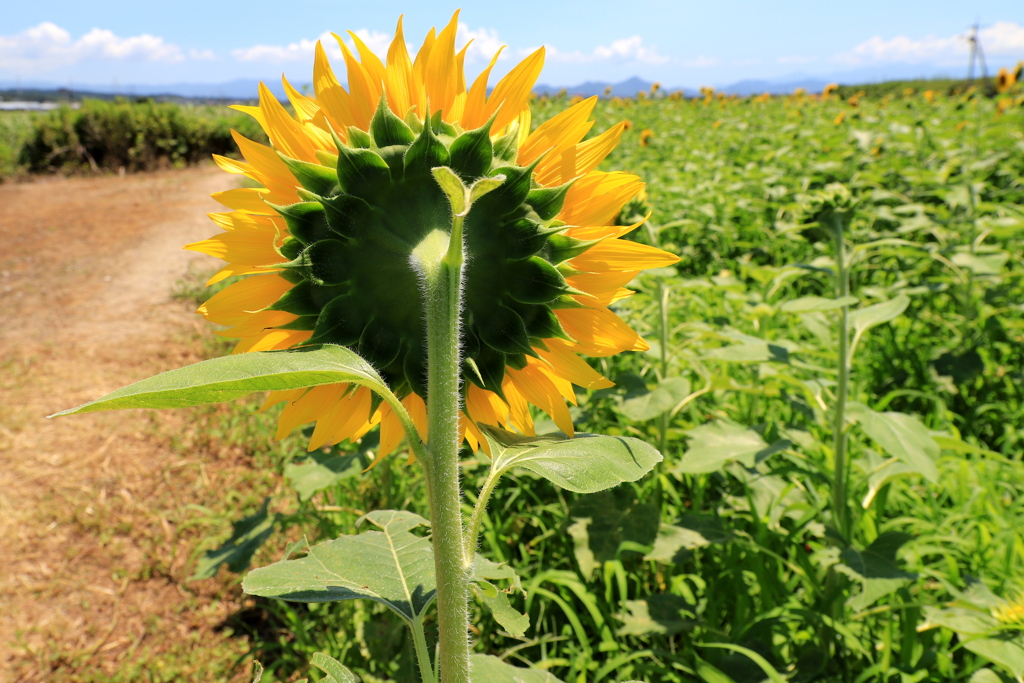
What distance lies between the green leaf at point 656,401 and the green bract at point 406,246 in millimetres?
1087

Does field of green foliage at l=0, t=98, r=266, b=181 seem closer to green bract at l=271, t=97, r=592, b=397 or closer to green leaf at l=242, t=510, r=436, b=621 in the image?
green leaf at l=242, t=510, r=436, b=621

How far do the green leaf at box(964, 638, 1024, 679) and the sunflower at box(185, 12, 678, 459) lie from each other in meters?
1.04

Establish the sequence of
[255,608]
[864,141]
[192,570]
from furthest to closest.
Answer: [864,141], [192,570], [255,608]

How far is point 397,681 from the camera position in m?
1.46

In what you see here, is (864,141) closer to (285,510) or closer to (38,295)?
(285,510)

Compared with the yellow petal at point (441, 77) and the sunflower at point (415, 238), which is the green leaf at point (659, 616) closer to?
the sunflower at point (415, 238)

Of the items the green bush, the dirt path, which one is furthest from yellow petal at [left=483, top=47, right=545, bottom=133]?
the green bush

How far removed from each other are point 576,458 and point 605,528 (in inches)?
47.9

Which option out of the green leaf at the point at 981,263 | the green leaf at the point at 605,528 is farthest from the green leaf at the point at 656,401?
the green leaf at the point at 981,263

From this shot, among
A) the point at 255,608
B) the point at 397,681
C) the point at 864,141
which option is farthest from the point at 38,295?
the point at 864,141

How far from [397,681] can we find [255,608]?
2.71 feet

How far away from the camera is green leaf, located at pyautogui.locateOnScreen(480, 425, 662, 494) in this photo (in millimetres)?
485

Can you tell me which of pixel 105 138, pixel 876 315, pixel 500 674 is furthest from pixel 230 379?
pixel 105 138

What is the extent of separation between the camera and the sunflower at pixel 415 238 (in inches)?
20.6
